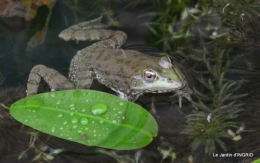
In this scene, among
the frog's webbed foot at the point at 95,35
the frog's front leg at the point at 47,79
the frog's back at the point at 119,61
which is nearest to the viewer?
the frog's back at the point at 119,61

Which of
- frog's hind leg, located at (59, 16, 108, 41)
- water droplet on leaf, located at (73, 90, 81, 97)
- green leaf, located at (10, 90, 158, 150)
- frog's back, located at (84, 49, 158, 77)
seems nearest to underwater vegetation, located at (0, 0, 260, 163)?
frog's hind leg, located at (59, 16, 108, 41)

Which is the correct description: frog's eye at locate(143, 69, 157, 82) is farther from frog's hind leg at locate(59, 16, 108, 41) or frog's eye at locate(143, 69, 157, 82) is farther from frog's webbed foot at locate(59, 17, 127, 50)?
frog's hind leg at locate(59, 16, 108, 41)

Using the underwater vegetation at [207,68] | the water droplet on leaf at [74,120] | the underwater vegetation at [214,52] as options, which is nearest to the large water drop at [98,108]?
the water droplet on leaf at [74,120]

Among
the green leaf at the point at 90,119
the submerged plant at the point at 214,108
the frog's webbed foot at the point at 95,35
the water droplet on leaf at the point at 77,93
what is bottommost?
the submerged plant at the point at 214,108

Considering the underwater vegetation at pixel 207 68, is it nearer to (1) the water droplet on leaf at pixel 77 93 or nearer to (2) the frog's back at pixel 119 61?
(2) the frog's back at pixel 119 61

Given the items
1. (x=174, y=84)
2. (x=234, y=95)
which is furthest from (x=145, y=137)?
(x=234, y=95)

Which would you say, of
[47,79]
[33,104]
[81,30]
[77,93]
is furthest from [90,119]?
[81,30]

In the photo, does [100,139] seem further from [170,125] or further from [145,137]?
[170,125]

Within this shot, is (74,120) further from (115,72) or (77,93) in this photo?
(115,72)
